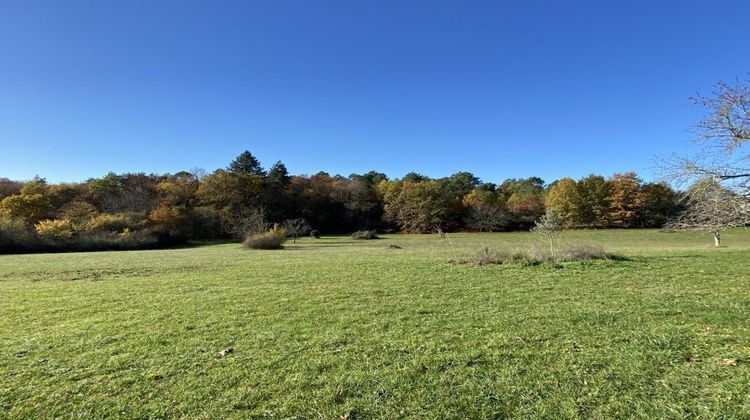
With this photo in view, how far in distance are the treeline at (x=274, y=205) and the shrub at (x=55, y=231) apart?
74 millimetres

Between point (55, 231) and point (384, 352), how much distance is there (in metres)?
44.5

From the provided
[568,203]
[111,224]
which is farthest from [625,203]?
[111,224]

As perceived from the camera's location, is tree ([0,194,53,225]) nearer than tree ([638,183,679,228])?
Yes

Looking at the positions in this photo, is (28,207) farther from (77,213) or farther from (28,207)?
(77,213)

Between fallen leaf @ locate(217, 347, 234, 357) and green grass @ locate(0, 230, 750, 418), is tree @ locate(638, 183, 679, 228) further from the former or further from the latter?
fallen leaf @ locate(217, 347, 234, 357)

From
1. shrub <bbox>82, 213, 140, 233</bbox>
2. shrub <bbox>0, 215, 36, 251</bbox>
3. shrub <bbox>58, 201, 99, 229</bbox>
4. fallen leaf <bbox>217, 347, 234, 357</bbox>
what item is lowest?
fallen leaf <bbox>217, 347, 234, 357</bbox>

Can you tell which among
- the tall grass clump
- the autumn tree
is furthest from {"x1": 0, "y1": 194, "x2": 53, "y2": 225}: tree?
the tall grass clump

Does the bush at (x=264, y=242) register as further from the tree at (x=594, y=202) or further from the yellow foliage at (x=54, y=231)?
the tree at (x=594, y=202)

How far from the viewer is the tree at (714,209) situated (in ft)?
26.0

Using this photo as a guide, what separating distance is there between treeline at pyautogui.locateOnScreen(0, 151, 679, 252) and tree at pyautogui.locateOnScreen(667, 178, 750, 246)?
4050cm

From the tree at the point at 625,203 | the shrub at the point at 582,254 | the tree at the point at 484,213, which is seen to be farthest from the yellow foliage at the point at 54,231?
the tree at the point at 625,203

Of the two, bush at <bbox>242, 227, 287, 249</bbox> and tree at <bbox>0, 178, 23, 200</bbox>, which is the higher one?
tree at <bbox>0, 178, 23, 200</bbox>

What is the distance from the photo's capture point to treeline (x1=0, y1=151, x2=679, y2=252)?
1734 inches

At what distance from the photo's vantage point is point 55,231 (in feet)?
125
